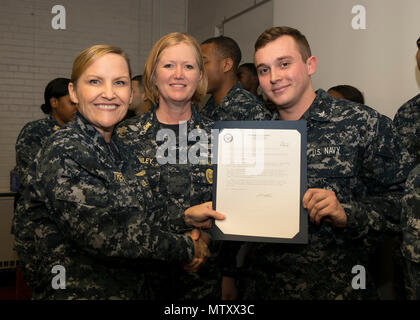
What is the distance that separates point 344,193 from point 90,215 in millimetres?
1050

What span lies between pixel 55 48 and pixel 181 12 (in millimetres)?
2225

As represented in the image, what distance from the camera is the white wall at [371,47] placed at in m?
2.50

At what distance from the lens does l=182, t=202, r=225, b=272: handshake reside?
1.52 meters

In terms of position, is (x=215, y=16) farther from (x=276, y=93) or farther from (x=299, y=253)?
(x=299, y=253)

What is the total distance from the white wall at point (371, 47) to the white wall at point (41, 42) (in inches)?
140

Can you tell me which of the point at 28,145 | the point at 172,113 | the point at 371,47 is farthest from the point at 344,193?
the point at 28,145

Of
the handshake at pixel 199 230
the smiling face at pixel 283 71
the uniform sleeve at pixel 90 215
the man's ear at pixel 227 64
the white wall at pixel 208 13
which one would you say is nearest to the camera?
the uniform sleeve at pixel 90 215

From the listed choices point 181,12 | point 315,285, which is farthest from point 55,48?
point 315,285

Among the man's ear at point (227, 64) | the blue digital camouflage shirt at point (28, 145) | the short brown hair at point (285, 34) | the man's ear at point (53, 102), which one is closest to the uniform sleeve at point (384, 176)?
the short brown hair at point (285, 34)

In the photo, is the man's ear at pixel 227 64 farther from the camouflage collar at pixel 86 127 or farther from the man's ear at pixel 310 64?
the camouflage collar at pixel 86 127

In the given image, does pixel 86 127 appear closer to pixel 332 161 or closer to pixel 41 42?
pixel 332 161

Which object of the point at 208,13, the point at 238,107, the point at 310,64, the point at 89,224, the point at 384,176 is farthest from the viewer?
the point at 208,13

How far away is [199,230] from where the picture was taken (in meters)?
1.67

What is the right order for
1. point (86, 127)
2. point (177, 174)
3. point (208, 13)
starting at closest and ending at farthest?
point (86, 127)
point (177, 174)
point (208, 13)
